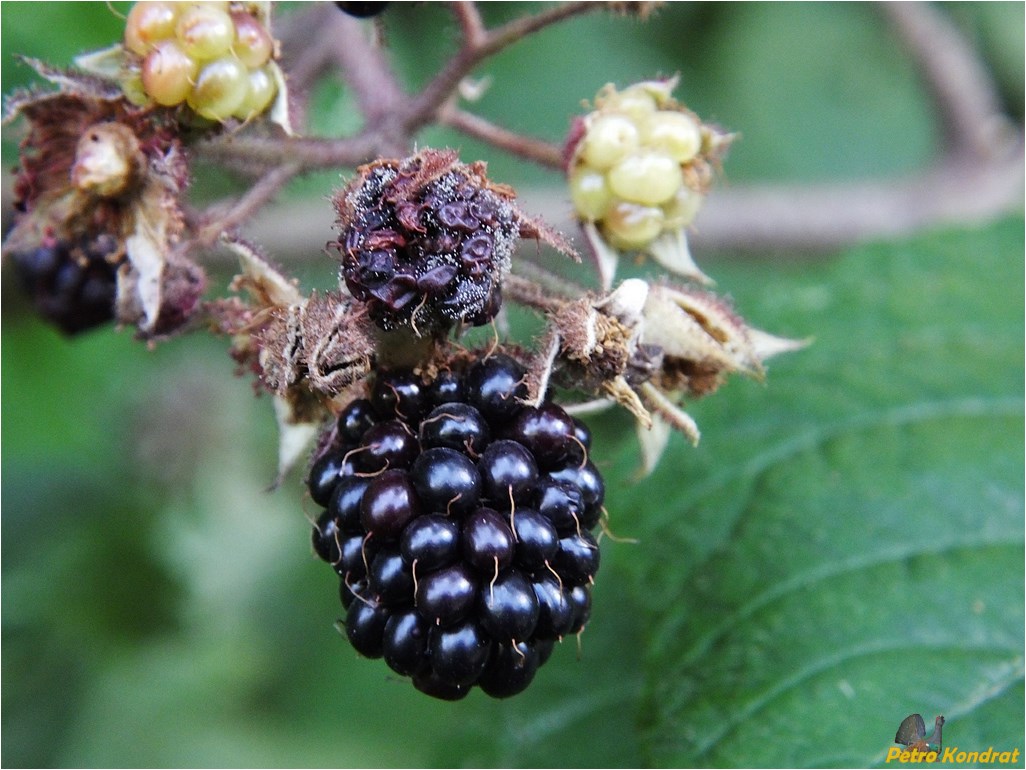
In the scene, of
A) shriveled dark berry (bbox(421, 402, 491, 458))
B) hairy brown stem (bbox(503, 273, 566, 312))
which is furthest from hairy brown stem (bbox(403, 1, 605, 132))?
shriveled dark berry (bbox(421, 402, 491, 458))

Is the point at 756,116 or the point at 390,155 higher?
the point at 390,155

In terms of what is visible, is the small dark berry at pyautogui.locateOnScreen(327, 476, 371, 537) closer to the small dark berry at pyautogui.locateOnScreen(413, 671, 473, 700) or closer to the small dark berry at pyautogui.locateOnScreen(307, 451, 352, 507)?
the small dark berry at pyautogui.locateOnScreen(307, 451, 352, 507)

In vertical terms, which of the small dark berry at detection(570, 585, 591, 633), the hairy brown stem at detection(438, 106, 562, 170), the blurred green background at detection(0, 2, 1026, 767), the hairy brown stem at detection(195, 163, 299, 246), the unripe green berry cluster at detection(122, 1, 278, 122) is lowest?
the blurred green background at detection(0, 2, 1026, 767)

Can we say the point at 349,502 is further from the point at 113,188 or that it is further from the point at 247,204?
the point at 113,188

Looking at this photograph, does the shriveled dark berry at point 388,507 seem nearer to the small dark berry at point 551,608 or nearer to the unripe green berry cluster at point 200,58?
the small dark berry at point 551,608

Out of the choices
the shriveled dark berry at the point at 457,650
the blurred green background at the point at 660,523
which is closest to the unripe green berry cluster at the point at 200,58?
the blurred green background at the point at 660,523

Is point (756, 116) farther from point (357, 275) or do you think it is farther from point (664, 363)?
point (357, 275)

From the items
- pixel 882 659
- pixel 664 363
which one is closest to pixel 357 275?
pixel 664 363
